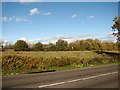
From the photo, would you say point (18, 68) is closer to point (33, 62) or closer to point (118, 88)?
point (33, 62)

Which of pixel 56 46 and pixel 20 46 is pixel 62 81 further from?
pixel 56 46

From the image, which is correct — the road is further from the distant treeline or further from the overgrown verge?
the distant treeline

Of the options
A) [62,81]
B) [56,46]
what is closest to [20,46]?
[56,46]

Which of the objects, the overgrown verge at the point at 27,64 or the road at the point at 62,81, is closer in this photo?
the road at the point at 62,81

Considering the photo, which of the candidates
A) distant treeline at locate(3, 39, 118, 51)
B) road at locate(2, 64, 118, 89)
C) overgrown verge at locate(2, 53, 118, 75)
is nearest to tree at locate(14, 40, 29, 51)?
distant treeline at locate(3, 39, 118, 51)

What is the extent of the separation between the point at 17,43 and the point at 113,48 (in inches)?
2454

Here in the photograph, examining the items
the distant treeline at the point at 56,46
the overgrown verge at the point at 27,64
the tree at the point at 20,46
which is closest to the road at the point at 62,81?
the overgrown verge at the point at 27,64

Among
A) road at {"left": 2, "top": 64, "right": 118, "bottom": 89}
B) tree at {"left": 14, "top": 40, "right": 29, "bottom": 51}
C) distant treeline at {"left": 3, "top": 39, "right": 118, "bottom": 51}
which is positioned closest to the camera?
road at {"left": 2, "top": 64, "right": 118, "bottom": 89}

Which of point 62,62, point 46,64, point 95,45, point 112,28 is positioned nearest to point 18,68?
point 46,64

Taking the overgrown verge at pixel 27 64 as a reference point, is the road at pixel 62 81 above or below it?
below

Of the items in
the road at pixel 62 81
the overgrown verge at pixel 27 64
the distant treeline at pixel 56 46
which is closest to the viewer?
the road at pixel 62 81

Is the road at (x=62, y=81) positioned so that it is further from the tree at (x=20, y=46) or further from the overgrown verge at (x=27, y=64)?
the tree at (x=20, y=46)

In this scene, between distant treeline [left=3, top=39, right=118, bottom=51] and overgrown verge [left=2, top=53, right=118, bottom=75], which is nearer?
overgrown verge [left=2, top=53, right=118, bottom=75]

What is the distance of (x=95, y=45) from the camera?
343 feet
